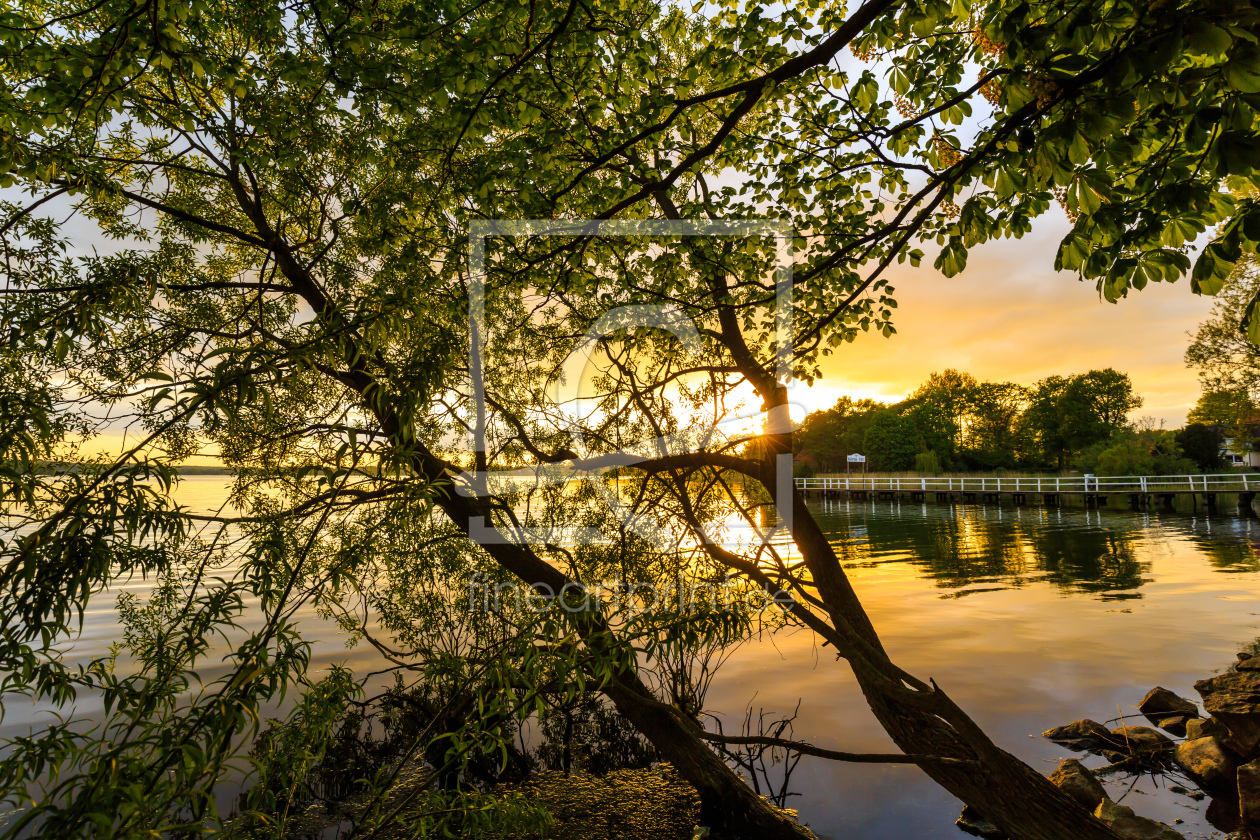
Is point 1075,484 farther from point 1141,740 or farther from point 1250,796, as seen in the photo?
point 1250,796

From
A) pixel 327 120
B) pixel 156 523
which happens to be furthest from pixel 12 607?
pixel 327 120

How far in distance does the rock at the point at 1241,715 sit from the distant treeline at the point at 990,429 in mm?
50173

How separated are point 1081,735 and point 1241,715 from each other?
6.24ft

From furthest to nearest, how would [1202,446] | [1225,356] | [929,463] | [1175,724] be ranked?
1. [929,463]
2. [1202,446]
3. [1225,356]
4. [1175,724]

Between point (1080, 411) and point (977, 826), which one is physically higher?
point (1080, 411)

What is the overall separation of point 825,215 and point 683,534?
3667 millimetres

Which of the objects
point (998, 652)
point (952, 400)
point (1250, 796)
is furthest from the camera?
point (952, 400)

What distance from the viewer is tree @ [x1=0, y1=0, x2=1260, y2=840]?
6.01 ft

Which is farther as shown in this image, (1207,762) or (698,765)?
(1207,762)

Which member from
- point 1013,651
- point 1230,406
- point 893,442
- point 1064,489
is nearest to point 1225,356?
point 1230,406

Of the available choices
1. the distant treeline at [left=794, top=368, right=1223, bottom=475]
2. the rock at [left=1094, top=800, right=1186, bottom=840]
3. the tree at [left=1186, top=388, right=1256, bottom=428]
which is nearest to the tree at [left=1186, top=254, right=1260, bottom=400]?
the tree at [left=1186, top=388, right=1256, bottom=428]

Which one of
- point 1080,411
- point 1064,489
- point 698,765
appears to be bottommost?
point 698,765

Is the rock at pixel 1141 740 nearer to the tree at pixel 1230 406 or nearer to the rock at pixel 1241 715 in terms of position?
the rock at pixel 1241 715

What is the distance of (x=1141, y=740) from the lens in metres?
7.45
